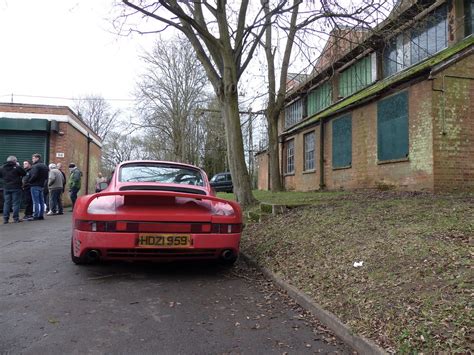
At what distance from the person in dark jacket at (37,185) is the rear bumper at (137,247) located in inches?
290

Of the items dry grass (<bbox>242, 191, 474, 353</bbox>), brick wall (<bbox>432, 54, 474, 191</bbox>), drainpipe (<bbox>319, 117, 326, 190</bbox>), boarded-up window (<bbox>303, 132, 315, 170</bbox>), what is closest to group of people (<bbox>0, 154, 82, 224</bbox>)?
dry grass (<bbox>242, 191, 474, 353</bbox>)

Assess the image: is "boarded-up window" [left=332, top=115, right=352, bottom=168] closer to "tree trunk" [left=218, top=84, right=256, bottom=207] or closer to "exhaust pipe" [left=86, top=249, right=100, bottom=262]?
"tree trunk" [left=218, top=84, right=256, bottom=207]

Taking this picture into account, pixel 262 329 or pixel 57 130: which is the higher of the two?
pixel 57 130

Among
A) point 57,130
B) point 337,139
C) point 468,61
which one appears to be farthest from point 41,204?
point 468,61

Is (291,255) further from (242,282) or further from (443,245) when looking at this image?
(443,245)

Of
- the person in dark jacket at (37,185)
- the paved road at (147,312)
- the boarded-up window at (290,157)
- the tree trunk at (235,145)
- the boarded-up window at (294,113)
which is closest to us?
the paved road at (147,312)

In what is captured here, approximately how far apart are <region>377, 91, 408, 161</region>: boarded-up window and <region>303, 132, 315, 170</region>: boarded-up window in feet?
20.9

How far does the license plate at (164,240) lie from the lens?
4613 millimetres

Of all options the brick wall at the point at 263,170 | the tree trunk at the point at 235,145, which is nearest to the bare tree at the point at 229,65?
the tree trunk at the point at 235,145

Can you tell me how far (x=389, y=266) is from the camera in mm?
4125

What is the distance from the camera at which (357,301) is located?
3.56 m

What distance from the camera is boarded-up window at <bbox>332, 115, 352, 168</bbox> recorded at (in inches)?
606

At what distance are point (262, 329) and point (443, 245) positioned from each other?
227 cm

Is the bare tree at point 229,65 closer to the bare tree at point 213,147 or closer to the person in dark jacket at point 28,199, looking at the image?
the person in dark jacket at point 28,199
